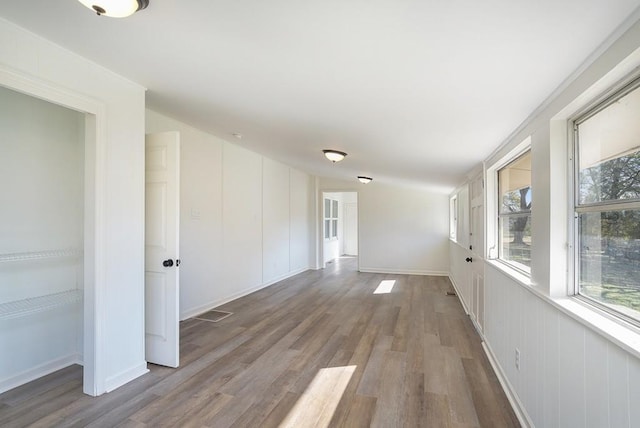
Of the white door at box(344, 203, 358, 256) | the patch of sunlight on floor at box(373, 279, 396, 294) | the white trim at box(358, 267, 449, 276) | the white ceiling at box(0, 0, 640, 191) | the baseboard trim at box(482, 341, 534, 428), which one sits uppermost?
the white ceiling at box(0, 0, 640, 191)

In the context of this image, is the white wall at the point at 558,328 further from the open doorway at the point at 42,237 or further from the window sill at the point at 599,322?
the open doorway at the point at 42,237

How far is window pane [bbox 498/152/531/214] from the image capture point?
2.42 meters

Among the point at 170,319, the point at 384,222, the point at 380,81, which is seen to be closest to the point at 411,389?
the point at 170,319

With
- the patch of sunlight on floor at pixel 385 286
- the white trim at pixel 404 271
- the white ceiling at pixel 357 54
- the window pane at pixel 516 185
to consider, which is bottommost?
the patch of sunlight on floor at pixel 385 286

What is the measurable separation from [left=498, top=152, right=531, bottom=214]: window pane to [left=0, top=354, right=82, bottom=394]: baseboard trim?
402cm

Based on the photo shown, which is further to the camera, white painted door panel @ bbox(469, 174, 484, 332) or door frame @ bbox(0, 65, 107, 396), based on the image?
white painted door panel @ bbox(469, 174, 484, 332)

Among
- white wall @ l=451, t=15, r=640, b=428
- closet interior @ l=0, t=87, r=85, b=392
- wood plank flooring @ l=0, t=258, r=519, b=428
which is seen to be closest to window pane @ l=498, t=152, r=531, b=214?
white wall @ l=451, t=15, r=640, b=428

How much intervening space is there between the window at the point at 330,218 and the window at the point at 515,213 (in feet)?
19.9

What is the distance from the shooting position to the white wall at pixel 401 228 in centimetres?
733

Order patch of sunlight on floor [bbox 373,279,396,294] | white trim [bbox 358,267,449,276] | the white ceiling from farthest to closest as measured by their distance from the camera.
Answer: white trim [bbox 358,267,449,276] → patch of sunlight on floor [bbox 373,279,396,294] → the white ceiling

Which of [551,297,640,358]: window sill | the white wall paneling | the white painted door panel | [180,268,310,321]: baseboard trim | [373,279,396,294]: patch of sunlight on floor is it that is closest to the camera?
[551,297,640,358]: window sill

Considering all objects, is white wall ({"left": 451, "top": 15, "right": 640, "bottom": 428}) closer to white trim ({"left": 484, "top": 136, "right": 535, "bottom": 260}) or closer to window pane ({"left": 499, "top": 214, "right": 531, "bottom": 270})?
window pane ({"left": 499, "top": 214, "right": 531, "bottom": 270})

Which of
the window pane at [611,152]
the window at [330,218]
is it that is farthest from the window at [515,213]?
the window at [330,218]

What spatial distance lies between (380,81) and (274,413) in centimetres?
225
